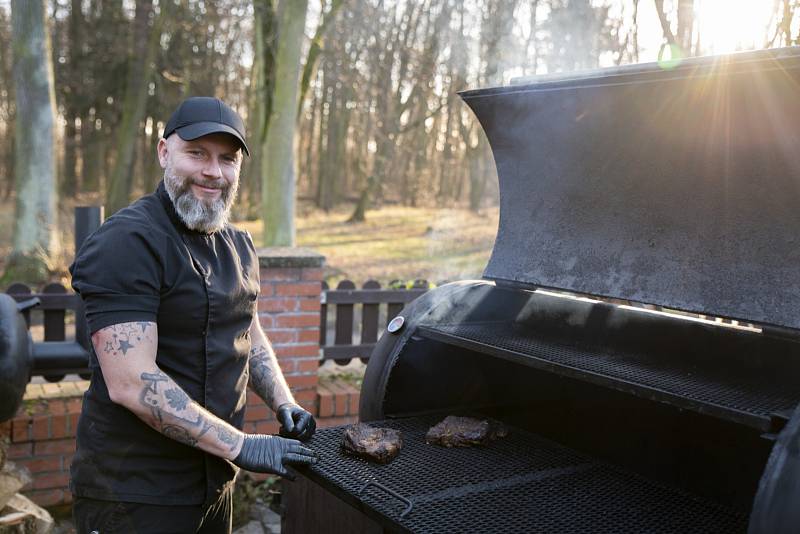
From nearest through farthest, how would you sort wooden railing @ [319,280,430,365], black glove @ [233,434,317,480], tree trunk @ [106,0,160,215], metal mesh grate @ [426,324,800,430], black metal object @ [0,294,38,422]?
metal mesh grate @ [426,324,800,430]
black glove @ [233,434,317,480]
black metal object @ [0,294,38,422]
wooden railing @ [319,280,430,365]
tree trunk @ [106,0,160,215]

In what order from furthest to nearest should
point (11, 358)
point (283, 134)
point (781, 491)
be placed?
point (283, 134)
point (11, 358)
point (781, 491)

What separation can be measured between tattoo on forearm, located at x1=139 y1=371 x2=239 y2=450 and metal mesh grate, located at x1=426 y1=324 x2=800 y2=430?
92 cm

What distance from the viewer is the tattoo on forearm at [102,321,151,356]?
2.03 metres

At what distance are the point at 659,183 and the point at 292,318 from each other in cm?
273

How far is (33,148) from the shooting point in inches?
384

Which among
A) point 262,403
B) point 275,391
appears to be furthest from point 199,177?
point 262,403

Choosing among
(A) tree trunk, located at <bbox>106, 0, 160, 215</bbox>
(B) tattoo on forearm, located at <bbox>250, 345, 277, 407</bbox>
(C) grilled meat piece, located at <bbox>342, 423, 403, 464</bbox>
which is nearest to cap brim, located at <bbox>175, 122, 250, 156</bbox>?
(B) tattoo on forearm, located at <bbox>250, 345, 277, 407</bbox>

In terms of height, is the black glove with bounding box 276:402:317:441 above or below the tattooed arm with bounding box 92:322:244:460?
below

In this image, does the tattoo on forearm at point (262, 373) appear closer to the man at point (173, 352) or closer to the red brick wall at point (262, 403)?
the man at point (173, 352)

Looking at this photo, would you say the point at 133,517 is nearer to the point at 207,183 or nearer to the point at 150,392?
the point at 150,392


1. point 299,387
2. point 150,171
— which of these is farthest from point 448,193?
point 299,387

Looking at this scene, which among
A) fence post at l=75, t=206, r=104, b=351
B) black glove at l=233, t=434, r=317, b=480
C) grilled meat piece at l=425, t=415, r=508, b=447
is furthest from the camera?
fence post at l=75, t=206, r=104, b=351

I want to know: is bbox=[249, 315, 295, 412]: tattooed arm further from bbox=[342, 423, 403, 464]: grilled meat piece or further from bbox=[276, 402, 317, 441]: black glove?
bbox=[342, 423, 403, 464]: grilled meat piece

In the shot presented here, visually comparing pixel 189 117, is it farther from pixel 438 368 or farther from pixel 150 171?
pixel 150 171
